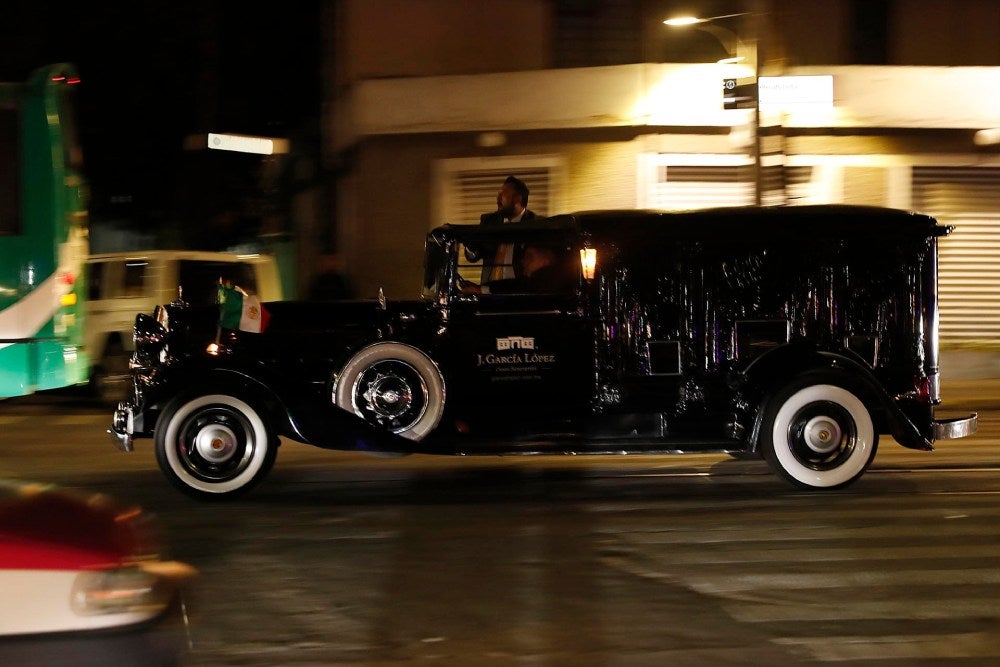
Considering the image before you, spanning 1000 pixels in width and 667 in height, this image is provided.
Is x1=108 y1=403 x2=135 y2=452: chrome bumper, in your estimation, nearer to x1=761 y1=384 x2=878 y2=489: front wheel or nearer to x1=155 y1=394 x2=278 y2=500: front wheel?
x1=155 y1=394 x2=278 y2=500: front wheel

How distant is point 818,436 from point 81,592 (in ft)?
21.1

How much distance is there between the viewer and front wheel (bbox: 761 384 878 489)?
9008mm

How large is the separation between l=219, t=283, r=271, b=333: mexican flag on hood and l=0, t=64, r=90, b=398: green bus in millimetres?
3463

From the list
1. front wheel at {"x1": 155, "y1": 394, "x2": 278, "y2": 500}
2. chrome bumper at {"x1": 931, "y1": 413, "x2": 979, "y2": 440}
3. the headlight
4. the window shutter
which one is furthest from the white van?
the headlight

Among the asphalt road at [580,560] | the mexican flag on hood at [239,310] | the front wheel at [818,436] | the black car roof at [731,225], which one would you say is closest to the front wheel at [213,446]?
the asphalt road at [580,560]

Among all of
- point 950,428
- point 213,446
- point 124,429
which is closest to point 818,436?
point 950,428

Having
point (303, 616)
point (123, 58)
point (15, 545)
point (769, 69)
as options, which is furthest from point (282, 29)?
point (15, 545)

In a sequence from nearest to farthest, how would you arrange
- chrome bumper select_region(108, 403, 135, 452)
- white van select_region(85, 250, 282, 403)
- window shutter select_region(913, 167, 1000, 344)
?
1. chrome bumper select_region(108, 403, 135, 452)
2. white van select_region(85, 250, 282, 403)
3. window shutter select_region(913, 167, 1000, 344)

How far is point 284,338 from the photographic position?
884cm

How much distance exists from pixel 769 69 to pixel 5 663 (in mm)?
13561

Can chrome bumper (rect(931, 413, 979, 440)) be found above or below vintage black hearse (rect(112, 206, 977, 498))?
below

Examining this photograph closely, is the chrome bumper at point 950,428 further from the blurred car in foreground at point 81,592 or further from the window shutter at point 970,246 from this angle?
the window shutter at point 970,246

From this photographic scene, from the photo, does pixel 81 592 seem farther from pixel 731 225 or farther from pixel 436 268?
pixel 731 225

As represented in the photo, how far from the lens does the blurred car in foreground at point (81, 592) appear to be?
3578 millimetres
